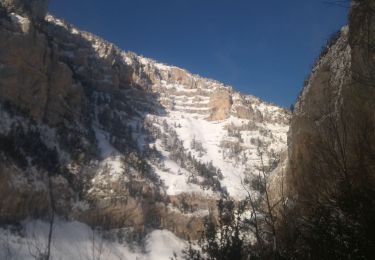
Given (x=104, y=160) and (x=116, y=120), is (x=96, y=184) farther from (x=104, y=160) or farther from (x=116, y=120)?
(x=116, y=120)

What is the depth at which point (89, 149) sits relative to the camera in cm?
9644

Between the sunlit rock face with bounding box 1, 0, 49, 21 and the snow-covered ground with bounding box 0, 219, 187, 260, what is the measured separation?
173ft

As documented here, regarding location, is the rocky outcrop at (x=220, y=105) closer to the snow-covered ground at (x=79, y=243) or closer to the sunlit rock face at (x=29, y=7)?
the sunlit rock face at (x=29, y=7)

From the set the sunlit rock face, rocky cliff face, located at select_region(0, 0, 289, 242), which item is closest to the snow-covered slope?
rocky cliff face, located at select_region(0, 0, 289, 242)

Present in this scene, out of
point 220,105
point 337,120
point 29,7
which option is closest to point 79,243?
point 337,120

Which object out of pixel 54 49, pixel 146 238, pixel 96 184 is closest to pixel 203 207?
pixel 146 238

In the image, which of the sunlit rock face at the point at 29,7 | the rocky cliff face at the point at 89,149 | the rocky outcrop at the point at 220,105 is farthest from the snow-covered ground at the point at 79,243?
the rocky outcrop at the point at 220,105

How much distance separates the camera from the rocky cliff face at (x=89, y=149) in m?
78.6

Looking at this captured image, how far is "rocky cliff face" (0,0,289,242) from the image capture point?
7862 centimetres

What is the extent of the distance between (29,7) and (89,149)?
46.2 m

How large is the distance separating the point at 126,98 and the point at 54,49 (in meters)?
57.7

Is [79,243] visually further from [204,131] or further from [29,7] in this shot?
[204,131]

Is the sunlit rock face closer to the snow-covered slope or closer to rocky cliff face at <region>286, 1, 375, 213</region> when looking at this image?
the snow-covered slope

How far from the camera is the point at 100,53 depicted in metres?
160
